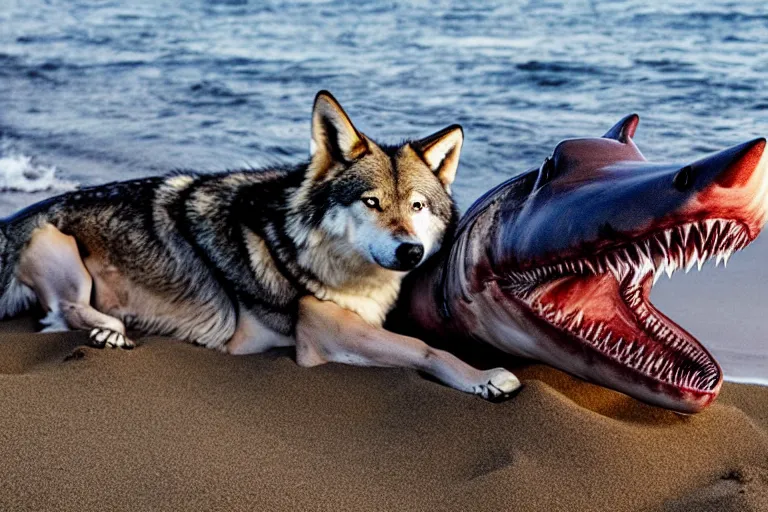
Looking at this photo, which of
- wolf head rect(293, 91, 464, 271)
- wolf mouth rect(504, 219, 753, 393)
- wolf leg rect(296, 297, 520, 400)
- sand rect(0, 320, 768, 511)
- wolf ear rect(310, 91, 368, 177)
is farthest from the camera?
wolf ear rect(310, 91, 368, 177)

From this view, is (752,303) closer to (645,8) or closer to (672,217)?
(672,217)

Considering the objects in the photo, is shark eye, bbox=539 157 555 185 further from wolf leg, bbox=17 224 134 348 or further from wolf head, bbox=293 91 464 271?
wolf leg, bbox=17 224 134 348

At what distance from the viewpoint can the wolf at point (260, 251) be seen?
4773 millimetres

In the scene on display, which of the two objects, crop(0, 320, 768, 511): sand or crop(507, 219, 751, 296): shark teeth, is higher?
crop(507, 219, 751, 296): shark teeth

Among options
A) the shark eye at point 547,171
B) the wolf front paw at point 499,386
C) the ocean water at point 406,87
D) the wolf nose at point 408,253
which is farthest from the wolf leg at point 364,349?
the ocean water at point 406,87

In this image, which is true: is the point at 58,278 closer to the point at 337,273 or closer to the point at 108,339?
the point at 108,339

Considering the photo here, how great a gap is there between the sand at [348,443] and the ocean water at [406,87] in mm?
1467

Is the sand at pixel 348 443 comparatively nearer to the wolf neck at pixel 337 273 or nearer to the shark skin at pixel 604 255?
the shark skin at pixel 604 255

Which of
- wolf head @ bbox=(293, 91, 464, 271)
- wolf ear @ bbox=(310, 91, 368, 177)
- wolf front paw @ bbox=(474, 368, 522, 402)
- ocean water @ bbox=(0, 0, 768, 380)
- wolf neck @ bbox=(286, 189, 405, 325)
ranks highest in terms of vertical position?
wolf ear @ bbox=(310, 91, 368, 177)

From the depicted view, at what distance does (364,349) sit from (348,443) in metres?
0.94

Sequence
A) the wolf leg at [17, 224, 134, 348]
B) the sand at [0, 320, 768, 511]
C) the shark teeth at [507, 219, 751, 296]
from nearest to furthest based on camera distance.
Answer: the sand at [0, 320, 768, 511], the shark teeth at [507, 219, 751, 296], the wolf leg at [17, 224, 134, 348]

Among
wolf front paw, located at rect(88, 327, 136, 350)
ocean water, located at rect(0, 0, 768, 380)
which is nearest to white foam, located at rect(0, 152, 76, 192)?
ocean water, located at rect(0, 0, 768, 380)

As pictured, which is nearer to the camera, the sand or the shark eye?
the sand

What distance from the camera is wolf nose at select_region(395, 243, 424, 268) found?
460 centimetres
